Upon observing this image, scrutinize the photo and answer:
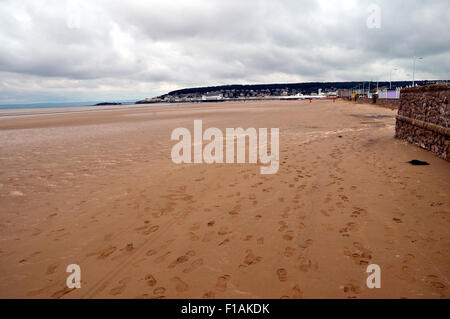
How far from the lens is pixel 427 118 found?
9531 millimetres


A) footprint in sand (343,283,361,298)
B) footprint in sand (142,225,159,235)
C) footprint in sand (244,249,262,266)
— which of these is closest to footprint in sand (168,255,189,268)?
footprint in sand (244,249,262,266)

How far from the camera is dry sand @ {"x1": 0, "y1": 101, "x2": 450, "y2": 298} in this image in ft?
10.4

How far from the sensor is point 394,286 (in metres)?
3.02

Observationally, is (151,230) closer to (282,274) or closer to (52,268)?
(52,268)

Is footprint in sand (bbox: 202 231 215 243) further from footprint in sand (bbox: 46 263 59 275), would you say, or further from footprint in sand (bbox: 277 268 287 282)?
footprint in sand (bbox: 46 263 59 275)

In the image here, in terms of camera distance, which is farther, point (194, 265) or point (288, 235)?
point (288, 235)

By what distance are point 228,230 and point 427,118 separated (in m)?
9.97

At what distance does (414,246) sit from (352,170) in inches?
166

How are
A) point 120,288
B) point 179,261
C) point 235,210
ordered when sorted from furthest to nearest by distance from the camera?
point 235,210 < point 179,261 < point 120,288

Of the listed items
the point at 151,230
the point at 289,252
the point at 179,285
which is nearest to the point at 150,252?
the point at 151,230

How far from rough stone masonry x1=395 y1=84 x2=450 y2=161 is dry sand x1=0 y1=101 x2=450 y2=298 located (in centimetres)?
90

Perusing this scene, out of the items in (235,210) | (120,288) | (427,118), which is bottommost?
(120,288)

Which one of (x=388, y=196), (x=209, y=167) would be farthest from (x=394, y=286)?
(x=209, y=167)
